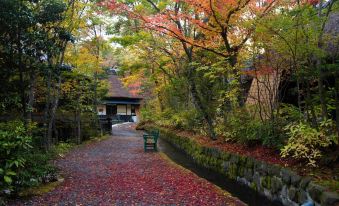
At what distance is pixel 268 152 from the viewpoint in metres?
7.53

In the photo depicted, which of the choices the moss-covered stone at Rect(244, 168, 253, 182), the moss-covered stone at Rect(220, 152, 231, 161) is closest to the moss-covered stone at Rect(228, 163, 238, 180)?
the moss-covered stone at Rect(220, 152, 231, 161)

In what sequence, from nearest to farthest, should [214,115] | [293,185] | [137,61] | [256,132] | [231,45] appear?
[293,185] → [256,132] → [231,45] → [214,115] → [137,61]

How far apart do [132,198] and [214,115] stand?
21.0 ft

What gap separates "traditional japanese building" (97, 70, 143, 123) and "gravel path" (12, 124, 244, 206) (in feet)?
80.5

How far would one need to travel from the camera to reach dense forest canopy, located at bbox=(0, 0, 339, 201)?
6.01 metres

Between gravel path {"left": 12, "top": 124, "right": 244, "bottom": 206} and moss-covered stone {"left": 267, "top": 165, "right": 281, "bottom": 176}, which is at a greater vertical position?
moss-covered stone {"left": 267, "top": 165, "right": 281, "bottom": 176}

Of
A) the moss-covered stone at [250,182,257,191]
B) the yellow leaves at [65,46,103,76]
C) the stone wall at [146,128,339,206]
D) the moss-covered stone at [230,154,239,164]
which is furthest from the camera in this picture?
the yellow leaves at [65,46,103,76]

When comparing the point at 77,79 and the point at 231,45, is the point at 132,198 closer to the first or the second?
the point at 231,45

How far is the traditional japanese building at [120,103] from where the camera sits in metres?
36.0

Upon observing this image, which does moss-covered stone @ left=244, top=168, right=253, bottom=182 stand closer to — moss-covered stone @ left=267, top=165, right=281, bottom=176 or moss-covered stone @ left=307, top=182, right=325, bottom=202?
Result: moss-covered stone @ left=267, top=165, right=281, bottom=176

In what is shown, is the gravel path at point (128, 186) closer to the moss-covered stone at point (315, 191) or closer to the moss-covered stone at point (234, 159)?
the moss-covered stone at point (234, 159)

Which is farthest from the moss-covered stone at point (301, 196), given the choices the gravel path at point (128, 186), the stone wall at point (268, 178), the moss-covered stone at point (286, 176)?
the gravel path at point (128, 186)

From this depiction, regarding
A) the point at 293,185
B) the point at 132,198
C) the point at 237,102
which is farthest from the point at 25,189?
the point at 237,102

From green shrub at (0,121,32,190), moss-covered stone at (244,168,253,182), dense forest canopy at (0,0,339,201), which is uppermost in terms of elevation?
dense forest canopy at (0,0,339,201)
